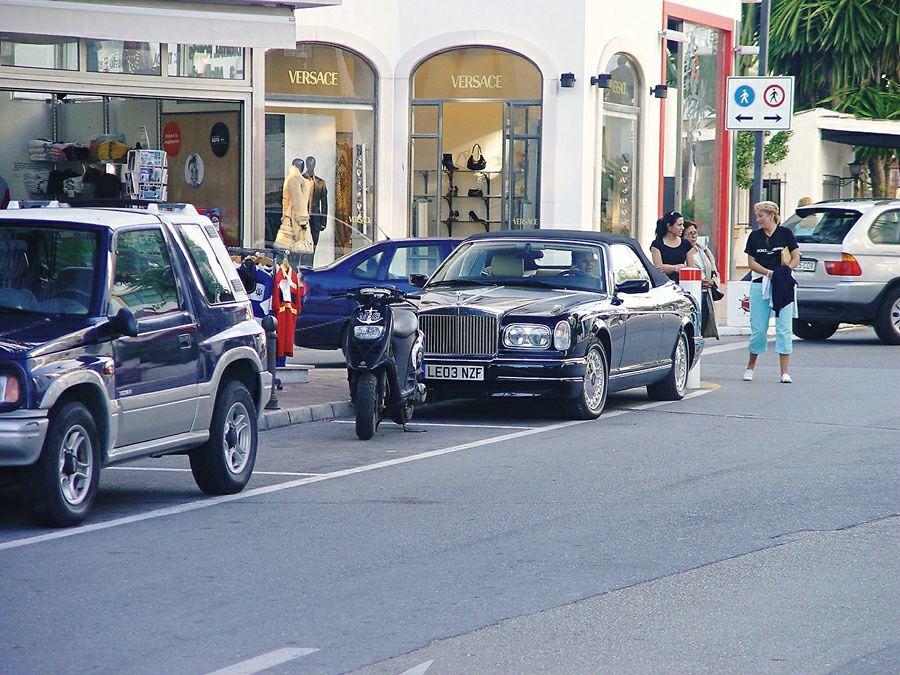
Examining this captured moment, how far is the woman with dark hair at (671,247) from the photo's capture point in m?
18.2

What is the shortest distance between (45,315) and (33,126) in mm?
12204

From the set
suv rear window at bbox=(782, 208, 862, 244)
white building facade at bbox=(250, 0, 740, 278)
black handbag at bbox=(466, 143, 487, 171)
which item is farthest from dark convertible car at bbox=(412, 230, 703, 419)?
black handbag at bbox=(466, 143, 487, 171)

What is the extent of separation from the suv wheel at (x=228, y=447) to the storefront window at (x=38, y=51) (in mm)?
10946

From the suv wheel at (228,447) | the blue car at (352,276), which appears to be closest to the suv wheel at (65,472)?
the suv wheel at (228,447)

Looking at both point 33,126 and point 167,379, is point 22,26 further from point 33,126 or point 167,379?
point 167,379

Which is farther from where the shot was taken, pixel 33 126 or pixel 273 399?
pixel 33 126

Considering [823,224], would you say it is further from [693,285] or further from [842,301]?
[693,285]

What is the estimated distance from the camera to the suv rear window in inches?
869

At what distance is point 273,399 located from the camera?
13.8 metres

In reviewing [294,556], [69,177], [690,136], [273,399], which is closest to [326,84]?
[69,177]

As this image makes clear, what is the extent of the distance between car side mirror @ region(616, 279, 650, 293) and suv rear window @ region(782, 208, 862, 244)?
8168 mm

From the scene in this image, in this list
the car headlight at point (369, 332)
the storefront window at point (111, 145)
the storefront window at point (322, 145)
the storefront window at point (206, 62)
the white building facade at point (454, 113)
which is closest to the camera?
the car headlight at point (369, 332)

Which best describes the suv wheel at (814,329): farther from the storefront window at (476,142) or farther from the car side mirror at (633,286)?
the car side mirror at (633,286)

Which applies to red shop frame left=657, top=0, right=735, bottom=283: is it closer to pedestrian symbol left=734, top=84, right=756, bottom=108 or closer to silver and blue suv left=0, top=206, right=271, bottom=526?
pedestrian symbol left=734, top=84, right=756, bottom=108
